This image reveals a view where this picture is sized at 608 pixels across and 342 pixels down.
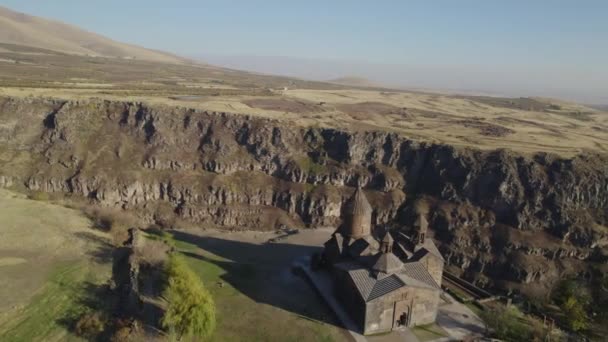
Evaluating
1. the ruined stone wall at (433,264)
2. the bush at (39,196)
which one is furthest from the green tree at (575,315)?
the bush at (39,196)

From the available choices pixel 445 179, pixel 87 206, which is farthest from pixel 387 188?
pixel 87 206

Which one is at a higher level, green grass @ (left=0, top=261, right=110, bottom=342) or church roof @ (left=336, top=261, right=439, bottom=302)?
church roof @ (left=336, top=261, right=439, bottom=302)

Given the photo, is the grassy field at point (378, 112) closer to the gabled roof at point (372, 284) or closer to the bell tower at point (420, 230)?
the bell tower at point (420, 230)

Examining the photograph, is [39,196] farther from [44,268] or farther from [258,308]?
[258,308]

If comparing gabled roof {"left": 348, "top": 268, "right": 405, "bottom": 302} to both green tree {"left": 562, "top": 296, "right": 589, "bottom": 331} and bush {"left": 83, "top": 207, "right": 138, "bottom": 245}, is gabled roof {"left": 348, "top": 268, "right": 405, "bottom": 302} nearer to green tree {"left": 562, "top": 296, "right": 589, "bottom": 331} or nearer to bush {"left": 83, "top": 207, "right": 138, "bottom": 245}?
green tree {"left": 562, "top": 296, "right": 589, "bottom": 331}

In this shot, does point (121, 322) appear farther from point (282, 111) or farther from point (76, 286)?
point (282, 111)

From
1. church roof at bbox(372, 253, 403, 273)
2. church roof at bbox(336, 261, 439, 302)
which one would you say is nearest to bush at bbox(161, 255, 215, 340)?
church roof at bbox(336, 261, 439, 302)
